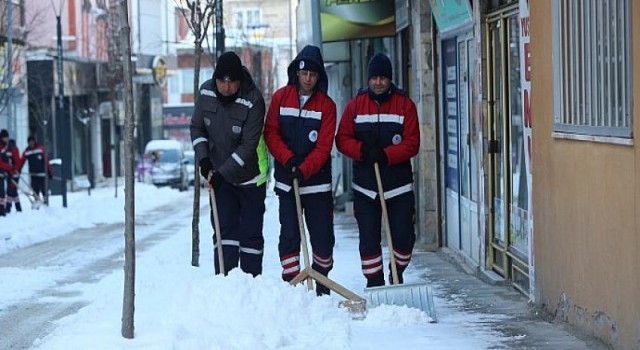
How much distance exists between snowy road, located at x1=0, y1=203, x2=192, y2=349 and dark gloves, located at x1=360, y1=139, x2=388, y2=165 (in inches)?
105

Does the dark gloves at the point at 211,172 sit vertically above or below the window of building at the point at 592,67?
below

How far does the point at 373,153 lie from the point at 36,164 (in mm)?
21542

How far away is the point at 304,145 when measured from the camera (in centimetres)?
930

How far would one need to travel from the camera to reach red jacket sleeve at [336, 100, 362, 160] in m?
9.35

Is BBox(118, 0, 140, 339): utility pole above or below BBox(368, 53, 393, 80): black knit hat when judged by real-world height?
below

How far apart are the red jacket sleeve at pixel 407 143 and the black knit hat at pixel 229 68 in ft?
4.05

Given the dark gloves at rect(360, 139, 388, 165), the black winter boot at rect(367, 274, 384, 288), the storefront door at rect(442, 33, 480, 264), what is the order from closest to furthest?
the dark gloves at rect(360, 139, 388, 165), the black winter boot at rect(367, 274, 384, 288), the storefront door at rect(442, 33, 480, 264)

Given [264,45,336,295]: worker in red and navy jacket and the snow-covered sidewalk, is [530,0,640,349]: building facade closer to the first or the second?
the snow-covered sidewalk

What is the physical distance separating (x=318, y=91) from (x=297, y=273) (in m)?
1.37

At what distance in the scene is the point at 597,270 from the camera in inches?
292

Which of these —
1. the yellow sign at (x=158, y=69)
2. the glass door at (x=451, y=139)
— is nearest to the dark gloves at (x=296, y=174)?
the glass door at (x=451, y=139)

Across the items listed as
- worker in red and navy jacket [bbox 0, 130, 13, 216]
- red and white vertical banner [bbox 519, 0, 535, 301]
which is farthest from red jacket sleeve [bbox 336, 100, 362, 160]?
worker in red and navy jacket [bbox 0, 130, 13, 216]

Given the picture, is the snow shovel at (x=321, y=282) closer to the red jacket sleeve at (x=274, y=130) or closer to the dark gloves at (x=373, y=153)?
the red jacket sleeve at (x=274, y=130)

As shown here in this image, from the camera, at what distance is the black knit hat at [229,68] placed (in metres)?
9.13
